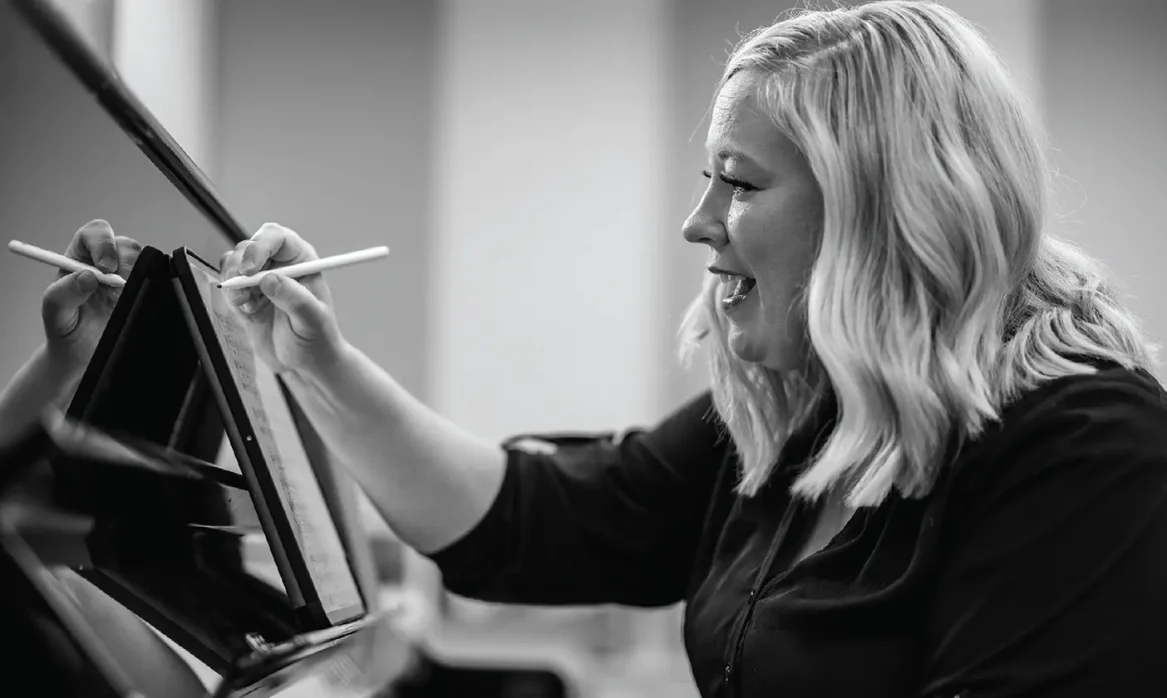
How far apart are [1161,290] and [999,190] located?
2547 mm

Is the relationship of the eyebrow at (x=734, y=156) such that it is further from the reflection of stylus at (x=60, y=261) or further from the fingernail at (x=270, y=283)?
the reflection of stylus at (x=60, y=261)

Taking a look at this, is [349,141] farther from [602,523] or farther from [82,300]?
[82,300]

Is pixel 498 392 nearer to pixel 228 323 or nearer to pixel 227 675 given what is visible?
pixel 228 323

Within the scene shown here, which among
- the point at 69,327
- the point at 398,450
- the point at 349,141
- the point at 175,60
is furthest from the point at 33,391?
the point at 349,141

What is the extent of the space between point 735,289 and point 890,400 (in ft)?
0.73

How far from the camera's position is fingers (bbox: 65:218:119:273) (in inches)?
24.4

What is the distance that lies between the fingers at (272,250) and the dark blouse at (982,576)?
1.62ft

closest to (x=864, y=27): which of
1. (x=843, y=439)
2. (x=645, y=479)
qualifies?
(x=843, y=439)

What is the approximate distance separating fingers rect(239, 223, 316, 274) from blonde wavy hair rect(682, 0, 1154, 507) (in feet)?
1.46

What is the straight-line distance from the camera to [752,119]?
94 centimetres

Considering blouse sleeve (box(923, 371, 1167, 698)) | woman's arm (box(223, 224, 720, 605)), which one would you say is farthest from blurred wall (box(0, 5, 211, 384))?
blouse sleeve (box(923, 371, 1167, 698))

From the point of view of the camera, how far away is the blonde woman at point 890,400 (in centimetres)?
74

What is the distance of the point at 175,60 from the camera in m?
2.16

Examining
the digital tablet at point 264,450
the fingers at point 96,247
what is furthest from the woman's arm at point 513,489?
the fingers at point 96,247
